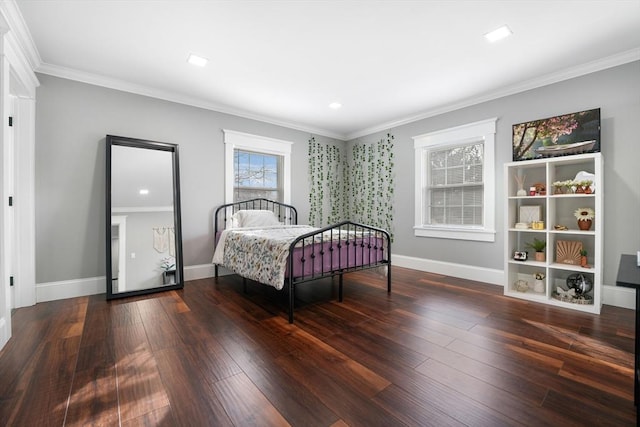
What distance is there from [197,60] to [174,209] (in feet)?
6.06

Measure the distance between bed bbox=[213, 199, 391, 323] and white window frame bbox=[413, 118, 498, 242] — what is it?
→ 117cm

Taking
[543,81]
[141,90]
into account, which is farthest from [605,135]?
[141,90]

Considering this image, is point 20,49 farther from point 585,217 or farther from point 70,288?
point 585,217

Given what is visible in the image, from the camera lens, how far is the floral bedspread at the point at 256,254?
8.53ft

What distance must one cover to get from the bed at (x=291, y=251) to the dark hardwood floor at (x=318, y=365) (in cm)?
36

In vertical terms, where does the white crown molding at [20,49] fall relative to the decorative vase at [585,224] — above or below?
above

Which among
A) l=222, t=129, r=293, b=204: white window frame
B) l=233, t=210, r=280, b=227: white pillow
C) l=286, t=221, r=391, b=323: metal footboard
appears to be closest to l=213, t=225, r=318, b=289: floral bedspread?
l=286, t=221, r=391, b=323: metal footboard

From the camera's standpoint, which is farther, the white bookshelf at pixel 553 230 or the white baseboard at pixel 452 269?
the white baseboard at pixel 452 269

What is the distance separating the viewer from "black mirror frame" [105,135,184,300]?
125 inches

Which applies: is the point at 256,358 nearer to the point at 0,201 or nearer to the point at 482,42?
the point at 0,201

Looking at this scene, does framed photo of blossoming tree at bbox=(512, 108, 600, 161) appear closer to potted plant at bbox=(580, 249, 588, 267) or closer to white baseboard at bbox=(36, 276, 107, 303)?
potted plant at bbox=(580, 249, 588, 267)

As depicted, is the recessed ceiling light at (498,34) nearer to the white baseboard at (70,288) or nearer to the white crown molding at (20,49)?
the white crown molding at (20,49)

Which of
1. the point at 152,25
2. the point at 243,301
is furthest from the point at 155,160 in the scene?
the point at 243,301

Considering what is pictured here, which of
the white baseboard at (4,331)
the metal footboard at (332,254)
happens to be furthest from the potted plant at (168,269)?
the metal footboard at (332,254)
